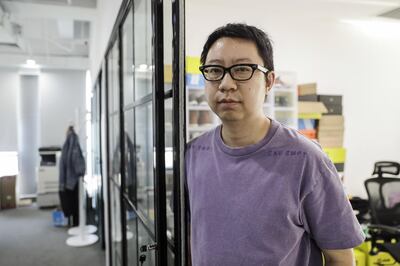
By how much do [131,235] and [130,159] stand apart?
1.63ft

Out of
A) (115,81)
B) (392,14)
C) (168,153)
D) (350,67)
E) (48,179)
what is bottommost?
(48,179)

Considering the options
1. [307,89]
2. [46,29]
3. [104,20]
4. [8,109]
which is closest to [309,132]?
[307,89]

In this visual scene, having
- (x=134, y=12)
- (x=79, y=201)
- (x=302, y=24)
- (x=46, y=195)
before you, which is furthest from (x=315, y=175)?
(x=46, y=195)

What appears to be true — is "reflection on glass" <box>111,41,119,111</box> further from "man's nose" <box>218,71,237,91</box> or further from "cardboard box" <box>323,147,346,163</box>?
"cardboard box" <box>323,147,346,163</box>

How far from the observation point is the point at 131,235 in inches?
82.4

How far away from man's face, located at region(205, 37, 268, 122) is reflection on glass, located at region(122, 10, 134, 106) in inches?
43.5

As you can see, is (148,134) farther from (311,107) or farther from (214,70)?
(311,107)

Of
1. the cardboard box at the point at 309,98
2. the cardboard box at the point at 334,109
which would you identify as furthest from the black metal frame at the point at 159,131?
the cardboard box at the point at 334,109

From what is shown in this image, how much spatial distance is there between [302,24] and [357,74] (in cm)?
99

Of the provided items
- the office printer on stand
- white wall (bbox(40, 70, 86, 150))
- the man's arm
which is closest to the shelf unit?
the man's arm

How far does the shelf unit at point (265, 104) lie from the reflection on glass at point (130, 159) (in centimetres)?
90

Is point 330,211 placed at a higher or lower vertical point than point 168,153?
lower

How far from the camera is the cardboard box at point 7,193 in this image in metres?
6.09

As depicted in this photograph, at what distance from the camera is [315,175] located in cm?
82
